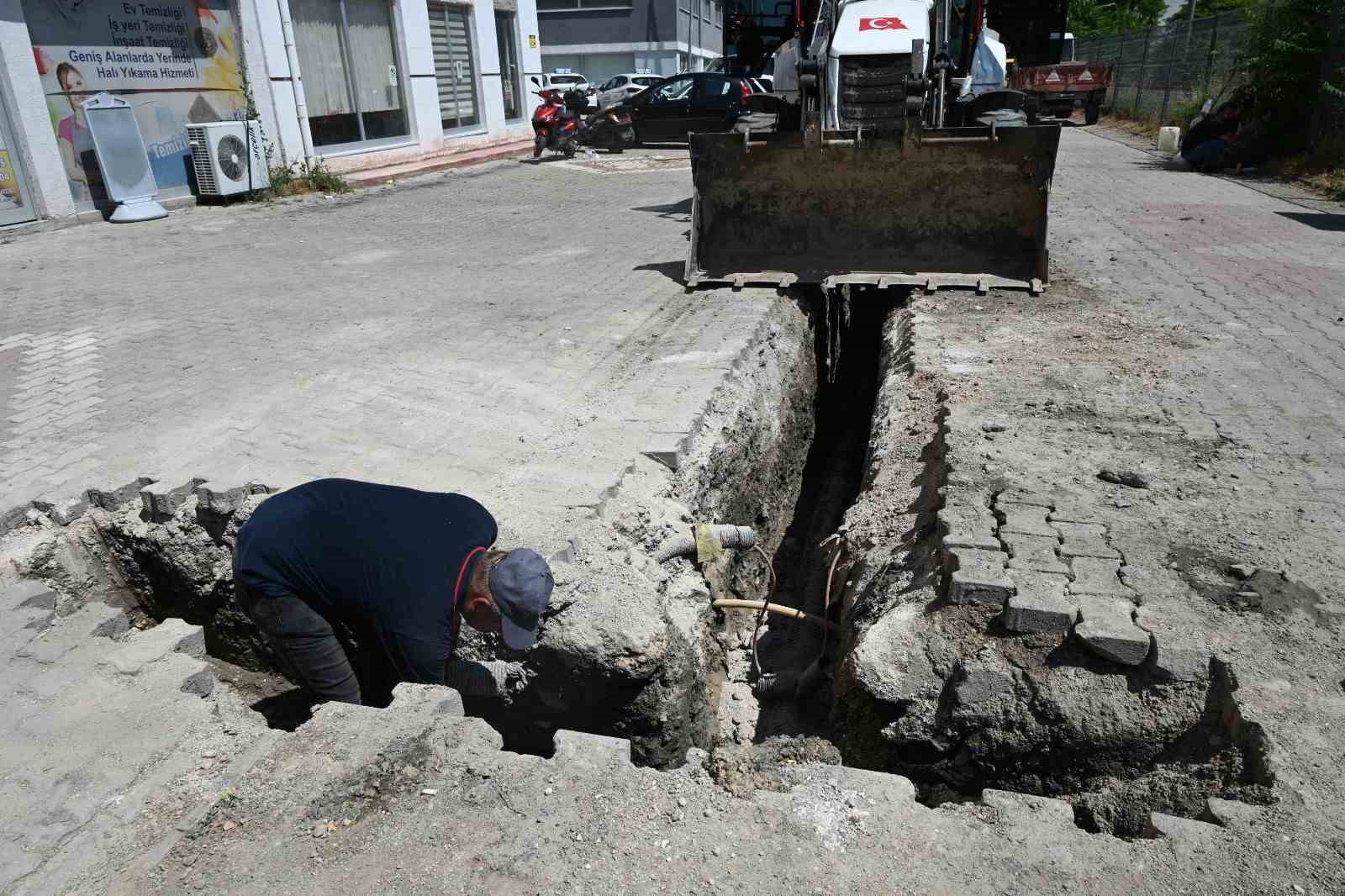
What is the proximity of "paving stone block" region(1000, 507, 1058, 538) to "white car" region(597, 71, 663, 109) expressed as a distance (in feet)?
71.4

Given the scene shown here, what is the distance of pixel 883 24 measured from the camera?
7.69m

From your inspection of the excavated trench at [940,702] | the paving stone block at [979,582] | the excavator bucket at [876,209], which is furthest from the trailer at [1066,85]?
the paving stone block at [979,582]

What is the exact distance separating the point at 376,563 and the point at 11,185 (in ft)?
34.0

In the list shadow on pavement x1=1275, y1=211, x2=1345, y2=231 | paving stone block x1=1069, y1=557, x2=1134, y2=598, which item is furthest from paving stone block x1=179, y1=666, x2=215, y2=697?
shadow on pavement x1=1275, y1=211, x2=1345, y2=231

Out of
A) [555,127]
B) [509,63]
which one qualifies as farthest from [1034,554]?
[509,63]

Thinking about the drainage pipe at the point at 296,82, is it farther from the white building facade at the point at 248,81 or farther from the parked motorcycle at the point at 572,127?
the parked motorcycle at the point at 572,127

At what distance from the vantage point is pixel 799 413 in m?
6.83

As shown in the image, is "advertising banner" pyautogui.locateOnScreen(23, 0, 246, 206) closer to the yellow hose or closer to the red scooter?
the red scooter

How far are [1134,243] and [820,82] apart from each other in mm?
3705

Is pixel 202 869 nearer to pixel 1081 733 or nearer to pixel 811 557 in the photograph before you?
pixel 1081 733

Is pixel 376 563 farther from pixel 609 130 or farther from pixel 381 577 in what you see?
pixel 609 130

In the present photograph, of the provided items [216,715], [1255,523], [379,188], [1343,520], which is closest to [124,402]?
[216,715]

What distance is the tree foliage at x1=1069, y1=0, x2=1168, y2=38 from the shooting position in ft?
140

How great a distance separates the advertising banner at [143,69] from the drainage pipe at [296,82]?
760 mm
